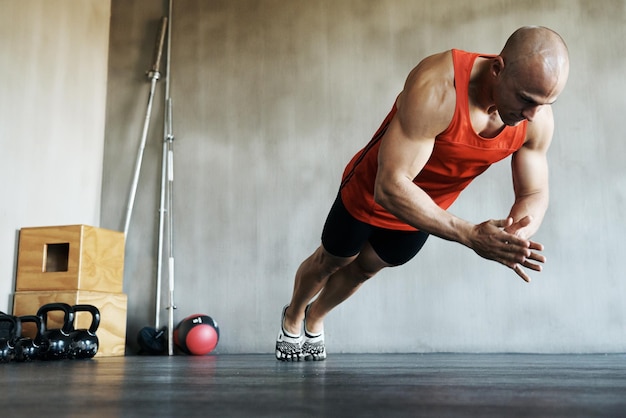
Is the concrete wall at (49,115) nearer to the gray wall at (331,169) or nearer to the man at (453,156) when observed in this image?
the gray wall at (331,169)

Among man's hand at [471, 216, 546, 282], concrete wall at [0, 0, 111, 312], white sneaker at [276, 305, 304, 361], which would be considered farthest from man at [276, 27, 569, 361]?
concrete wall at [0, 0, 111, 312]

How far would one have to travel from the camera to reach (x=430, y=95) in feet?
5.01

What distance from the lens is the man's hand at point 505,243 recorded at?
131 centimetres

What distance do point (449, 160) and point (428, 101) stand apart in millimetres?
240

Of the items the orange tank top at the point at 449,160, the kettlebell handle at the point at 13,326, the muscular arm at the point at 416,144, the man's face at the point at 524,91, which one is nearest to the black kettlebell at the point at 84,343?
the kettlebell handle at the point at 13,326

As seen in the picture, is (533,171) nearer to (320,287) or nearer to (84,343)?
(320,287)

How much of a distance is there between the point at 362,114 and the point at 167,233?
144 centimetres

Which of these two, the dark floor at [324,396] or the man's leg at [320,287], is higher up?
the man's leg at [320,287]

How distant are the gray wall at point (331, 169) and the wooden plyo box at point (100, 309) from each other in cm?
32

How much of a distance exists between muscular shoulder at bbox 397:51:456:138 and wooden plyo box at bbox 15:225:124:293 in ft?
7.25

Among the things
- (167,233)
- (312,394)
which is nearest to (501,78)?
(312,394)

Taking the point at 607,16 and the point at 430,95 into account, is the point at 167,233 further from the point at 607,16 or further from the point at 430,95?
the point at 607,16

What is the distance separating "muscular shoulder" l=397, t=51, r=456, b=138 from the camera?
4.99 ft

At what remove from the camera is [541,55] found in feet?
4.58
